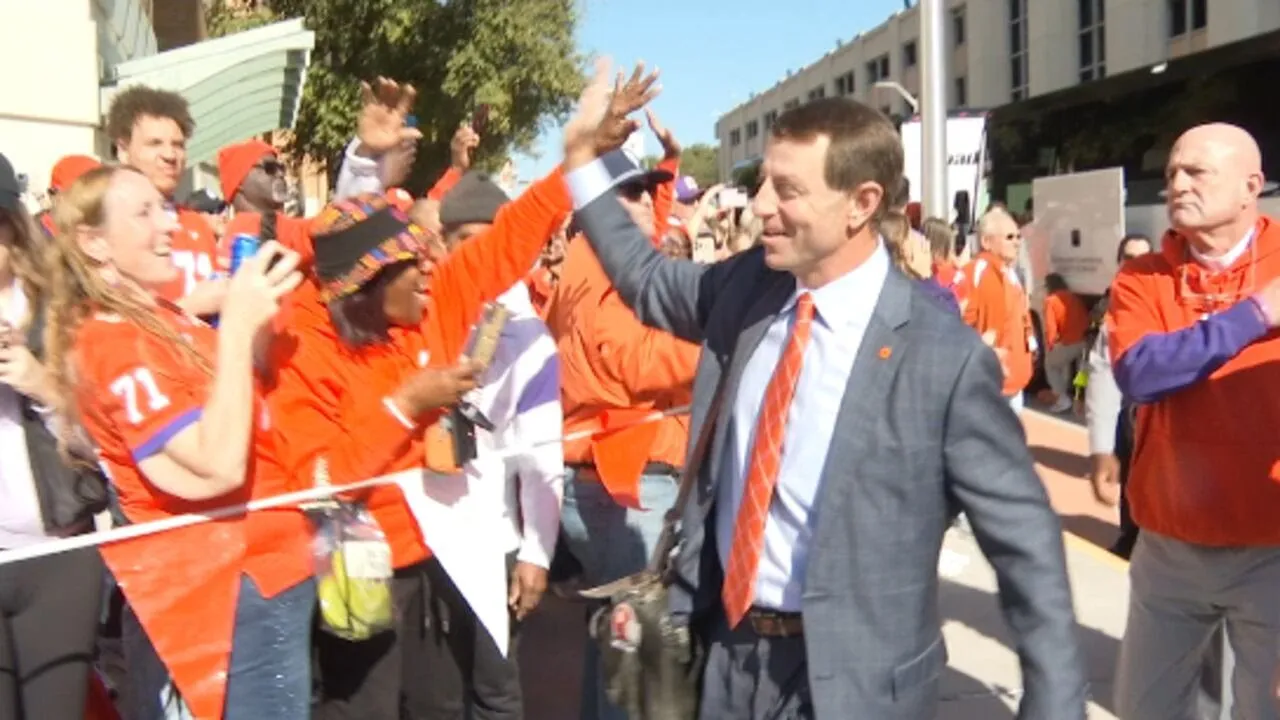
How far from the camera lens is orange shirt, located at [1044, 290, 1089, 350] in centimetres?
1312

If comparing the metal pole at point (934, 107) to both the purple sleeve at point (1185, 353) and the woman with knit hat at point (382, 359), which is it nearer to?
the purple sleeve at point (1185, 353)

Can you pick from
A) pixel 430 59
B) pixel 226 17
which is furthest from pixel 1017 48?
pixel 226 17

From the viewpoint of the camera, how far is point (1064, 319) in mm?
13305

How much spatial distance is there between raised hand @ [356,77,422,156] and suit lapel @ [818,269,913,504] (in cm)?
280

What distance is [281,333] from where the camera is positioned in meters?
3.19

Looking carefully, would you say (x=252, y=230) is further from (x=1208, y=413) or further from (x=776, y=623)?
(x=1208, y=413)

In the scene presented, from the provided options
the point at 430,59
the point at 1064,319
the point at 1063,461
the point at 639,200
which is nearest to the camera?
the point at 639,200

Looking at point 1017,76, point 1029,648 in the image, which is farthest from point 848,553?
point 1017,76

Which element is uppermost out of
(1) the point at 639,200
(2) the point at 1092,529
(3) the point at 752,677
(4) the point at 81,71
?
(4) the point at 81,71

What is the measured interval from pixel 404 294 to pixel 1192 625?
234 centimetres

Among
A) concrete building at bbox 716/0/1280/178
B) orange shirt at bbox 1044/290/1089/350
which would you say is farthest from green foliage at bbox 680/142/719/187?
orange shirt at bbox 1044/290/1089/350

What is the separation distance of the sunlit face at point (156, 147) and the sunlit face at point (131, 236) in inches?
74.3

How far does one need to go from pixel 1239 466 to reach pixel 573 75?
2384 cm

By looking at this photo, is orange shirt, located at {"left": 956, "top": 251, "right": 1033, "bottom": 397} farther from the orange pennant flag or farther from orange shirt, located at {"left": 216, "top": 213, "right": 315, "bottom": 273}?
orange shirt, located at {"left": 216, "top": 213, "right": 315, "bottom": 273}
